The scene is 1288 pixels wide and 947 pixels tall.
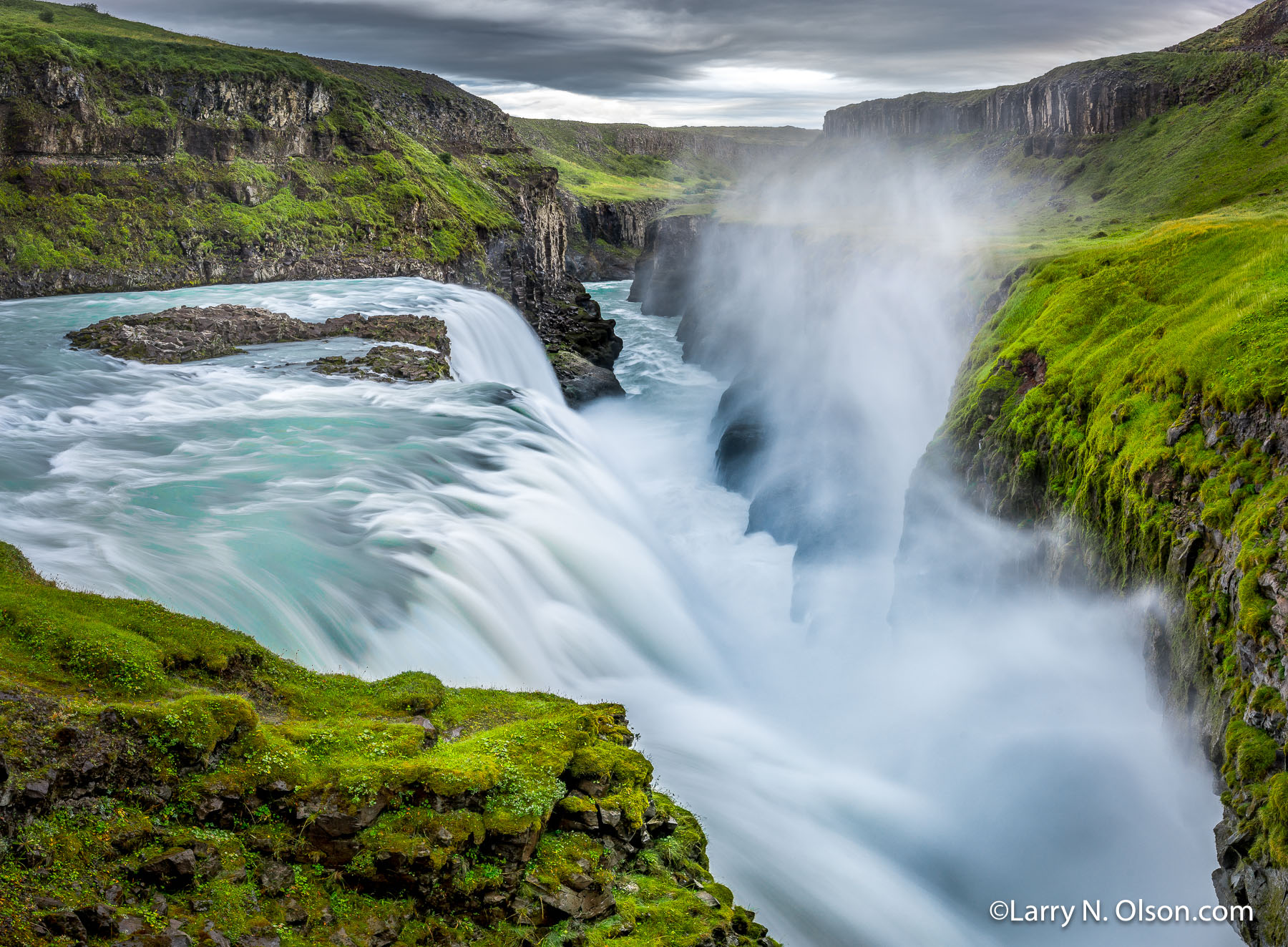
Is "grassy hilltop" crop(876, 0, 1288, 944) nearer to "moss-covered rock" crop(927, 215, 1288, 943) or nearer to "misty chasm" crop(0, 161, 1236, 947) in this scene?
"moss-covered rock" crop(927, 215, 1288, 943)

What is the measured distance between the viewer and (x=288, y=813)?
322 inches

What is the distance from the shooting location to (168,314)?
42500mm

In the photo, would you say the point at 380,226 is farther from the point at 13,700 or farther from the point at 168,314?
the point at 13,700

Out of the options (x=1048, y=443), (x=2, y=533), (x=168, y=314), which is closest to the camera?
(x=2, y=533)

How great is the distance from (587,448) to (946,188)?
13150 cm

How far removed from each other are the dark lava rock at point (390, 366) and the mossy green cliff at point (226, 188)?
25.0m

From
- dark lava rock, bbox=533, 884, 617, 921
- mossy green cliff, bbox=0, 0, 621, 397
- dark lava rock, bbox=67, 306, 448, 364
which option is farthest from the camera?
mossy green cliff, bbox=0, 0, 621, 397

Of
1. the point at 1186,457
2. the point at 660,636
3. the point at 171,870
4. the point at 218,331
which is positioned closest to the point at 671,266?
the point at 218,331

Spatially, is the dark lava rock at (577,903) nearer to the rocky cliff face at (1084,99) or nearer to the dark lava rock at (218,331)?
the dark lava rock at (218,331)

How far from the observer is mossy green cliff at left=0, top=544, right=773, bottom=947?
22.8 feet

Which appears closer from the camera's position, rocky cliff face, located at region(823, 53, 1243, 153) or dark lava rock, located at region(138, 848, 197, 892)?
dark lava rock, located at region(138, 848, 197, 892)

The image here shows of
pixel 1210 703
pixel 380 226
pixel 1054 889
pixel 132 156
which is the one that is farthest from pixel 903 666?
pixel 132 156

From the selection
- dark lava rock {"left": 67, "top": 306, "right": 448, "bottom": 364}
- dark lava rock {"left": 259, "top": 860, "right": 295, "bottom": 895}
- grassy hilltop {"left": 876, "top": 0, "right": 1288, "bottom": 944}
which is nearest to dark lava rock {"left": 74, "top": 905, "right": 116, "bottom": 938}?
dark lava rock {"left": 259, "top": 860, "right": 295, "bottom": 895}

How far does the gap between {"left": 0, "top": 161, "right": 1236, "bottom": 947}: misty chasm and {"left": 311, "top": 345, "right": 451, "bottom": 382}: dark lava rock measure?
126cm
